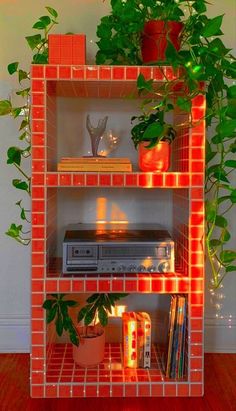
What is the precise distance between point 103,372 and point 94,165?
0.94 m

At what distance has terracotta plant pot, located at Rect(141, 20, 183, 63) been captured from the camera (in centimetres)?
181

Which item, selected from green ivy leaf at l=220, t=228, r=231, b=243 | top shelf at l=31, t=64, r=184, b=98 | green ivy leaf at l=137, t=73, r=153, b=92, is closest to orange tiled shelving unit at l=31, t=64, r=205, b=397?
top shelf at l=31, t=64, r=184, b=98

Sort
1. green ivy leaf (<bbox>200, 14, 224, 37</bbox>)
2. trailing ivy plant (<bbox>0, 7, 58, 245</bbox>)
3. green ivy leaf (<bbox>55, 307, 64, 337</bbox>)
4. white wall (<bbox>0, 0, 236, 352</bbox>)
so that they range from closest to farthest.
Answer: green ivy leaf (<bbox>200, 14, 224, 37</bbox>), green ivy leaf (<bbox>55, 307, 64, 337</bbox>), trailing ivy plant (<bbox>0, 7, 58, 245</bbox>), white wall (<bbox>0, 0, 236, 352</bbox>)

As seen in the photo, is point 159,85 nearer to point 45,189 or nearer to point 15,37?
point 45,189

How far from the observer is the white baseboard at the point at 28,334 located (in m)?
2.28

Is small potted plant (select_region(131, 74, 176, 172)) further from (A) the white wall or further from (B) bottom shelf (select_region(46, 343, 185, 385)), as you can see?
(B) bottom shelf (select_region(46, 343, 185, 385))

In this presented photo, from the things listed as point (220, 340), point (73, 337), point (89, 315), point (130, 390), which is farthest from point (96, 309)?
point (220, 340)

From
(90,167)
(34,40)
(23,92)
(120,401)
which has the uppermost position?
(34,40)

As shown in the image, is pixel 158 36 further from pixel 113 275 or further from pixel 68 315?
pixel 68 315

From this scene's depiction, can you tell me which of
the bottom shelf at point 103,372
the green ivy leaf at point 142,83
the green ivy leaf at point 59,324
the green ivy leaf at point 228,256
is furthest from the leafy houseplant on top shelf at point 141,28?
the bottom shelf at point 103,372

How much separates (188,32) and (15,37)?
3.02 feet

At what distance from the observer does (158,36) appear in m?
1.82

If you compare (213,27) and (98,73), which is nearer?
(213,27)

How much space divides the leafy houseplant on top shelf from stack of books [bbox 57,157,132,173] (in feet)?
1.60
